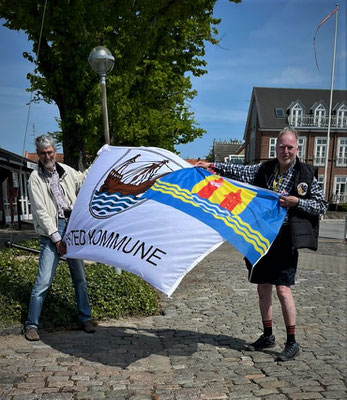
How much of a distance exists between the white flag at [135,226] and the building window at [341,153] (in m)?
44.2

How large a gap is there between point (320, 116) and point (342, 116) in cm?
279

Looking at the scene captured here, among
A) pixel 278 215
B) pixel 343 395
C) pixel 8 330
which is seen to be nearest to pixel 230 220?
pixel 278 215

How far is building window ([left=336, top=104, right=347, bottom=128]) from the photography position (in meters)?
44.0

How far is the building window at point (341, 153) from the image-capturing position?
43094mm

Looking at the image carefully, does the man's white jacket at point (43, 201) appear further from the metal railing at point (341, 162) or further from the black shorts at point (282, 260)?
the metal railing at point (341, 162)

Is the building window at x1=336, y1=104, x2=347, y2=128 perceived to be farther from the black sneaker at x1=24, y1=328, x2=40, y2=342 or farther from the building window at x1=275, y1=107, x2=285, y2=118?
the black sneaker at x1=24, y1=328, x2=40, y2=342

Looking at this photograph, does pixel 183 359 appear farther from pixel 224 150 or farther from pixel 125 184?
pixel 224 150

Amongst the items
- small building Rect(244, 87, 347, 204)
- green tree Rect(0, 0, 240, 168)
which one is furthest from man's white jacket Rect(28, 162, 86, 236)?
small building Rect(244, 87, 347, 204)

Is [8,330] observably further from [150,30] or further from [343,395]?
[150,30]

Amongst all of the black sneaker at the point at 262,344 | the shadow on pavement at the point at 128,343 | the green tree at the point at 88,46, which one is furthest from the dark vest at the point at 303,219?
the green tree at the point at 88,46

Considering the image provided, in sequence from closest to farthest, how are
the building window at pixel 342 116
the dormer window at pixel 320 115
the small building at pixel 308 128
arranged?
1. the small building at pixel 308 128
2. the dormer window at pixel 320 115
3. the building window at pixel 342 116

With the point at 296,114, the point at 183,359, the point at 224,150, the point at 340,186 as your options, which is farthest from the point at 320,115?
the point at 183,359

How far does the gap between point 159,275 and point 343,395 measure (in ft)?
5.79

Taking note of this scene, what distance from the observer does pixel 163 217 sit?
2994 mm
